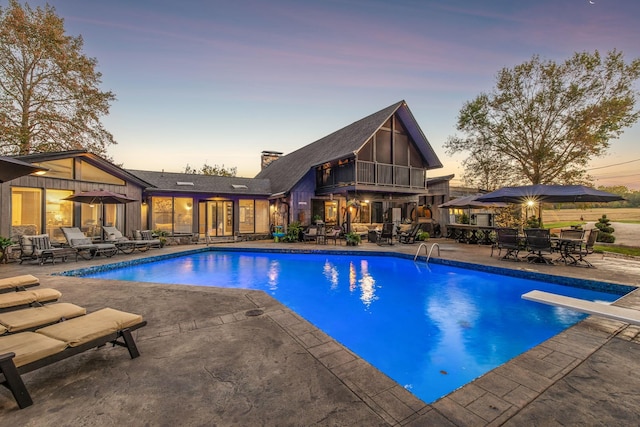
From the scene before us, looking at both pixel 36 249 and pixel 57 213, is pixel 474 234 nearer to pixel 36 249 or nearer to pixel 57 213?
pixel 36 249

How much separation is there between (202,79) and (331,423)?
16061 mm

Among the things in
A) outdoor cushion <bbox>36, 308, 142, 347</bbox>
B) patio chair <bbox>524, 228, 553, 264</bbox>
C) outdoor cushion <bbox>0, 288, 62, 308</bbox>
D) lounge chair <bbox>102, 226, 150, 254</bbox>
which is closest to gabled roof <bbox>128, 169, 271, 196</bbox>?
lounge chair <bbox>102, 226, 150, 254</bbox>

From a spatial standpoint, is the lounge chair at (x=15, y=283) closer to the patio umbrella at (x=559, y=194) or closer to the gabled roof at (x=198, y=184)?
the gabled roof at (x=198, y=184)

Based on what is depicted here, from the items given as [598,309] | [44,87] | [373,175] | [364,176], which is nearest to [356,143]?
[364,176]

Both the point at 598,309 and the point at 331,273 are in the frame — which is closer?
the point at 598,309

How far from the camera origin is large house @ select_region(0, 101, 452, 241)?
1333 cm

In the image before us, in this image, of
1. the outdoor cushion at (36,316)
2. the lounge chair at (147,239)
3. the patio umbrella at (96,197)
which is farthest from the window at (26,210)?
the outdoor cushion at (36,316)

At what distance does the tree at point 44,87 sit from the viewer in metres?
13.8

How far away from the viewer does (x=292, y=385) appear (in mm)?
2324

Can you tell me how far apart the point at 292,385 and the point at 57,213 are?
41.1 feet

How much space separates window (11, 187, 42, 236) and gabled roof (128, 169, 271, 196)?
4703 mm

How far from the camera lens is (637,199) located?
4312 centimetres

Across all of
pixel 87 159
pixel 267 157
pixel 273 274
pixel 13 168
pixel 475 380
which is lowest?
pixel 273 274

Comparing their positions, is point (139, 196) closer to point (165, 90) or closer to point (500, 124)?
point (165, 90)
